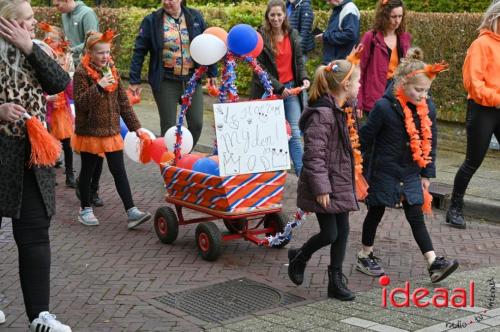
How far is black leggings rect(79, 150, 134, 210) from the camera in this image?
7.83 meters

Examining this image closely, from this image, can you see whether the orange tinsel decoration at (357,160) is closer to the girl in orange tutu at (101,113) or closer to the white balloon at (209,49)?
the white balloon at (209,49)

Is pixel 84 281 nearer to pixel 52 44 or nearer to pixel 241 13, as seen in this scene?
pixel 52 44

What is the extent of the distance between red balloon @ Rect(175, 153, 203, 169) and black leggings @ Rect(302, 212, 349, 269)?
1.59 meters

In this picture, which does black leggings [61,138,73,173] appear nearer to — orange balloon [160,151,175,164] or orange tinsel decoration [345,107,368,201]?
orange balloon [160,151,175,164]

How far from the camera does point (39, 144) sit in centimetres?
484

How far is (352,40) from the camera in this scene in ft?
31.7

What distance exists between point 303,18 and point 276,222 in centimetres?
404

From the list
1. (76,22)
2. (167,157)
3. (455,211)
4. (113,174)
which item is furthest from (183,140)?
(76,22)

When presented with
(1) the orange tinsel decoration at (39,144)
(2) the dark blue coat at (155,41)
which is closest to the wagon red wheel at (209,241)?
(1) the orange tinsel decoration at (39,144)

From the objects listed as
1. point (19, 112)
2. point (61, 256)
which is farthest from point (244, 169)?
point (19, 112)

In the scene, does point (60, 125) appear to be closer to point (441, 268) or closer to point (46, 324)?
point (46, 324)

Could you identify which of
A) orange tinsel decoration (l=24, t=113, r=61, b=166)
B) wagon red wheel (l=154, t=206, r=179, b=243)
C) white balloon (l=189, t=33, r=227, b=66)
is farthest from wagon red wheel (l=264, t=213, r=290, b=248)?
orange tinsel decoration (l=24, t=113, r=61, b=166)

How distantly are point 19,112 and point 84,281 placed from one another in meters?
1.83

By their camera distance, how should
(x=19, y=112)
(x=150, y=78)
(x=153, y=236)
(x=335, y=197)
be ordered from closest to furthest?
(x=19, y=112)
(x=335, y=197)
(x=153, y=236)
(x=150, y=78)
